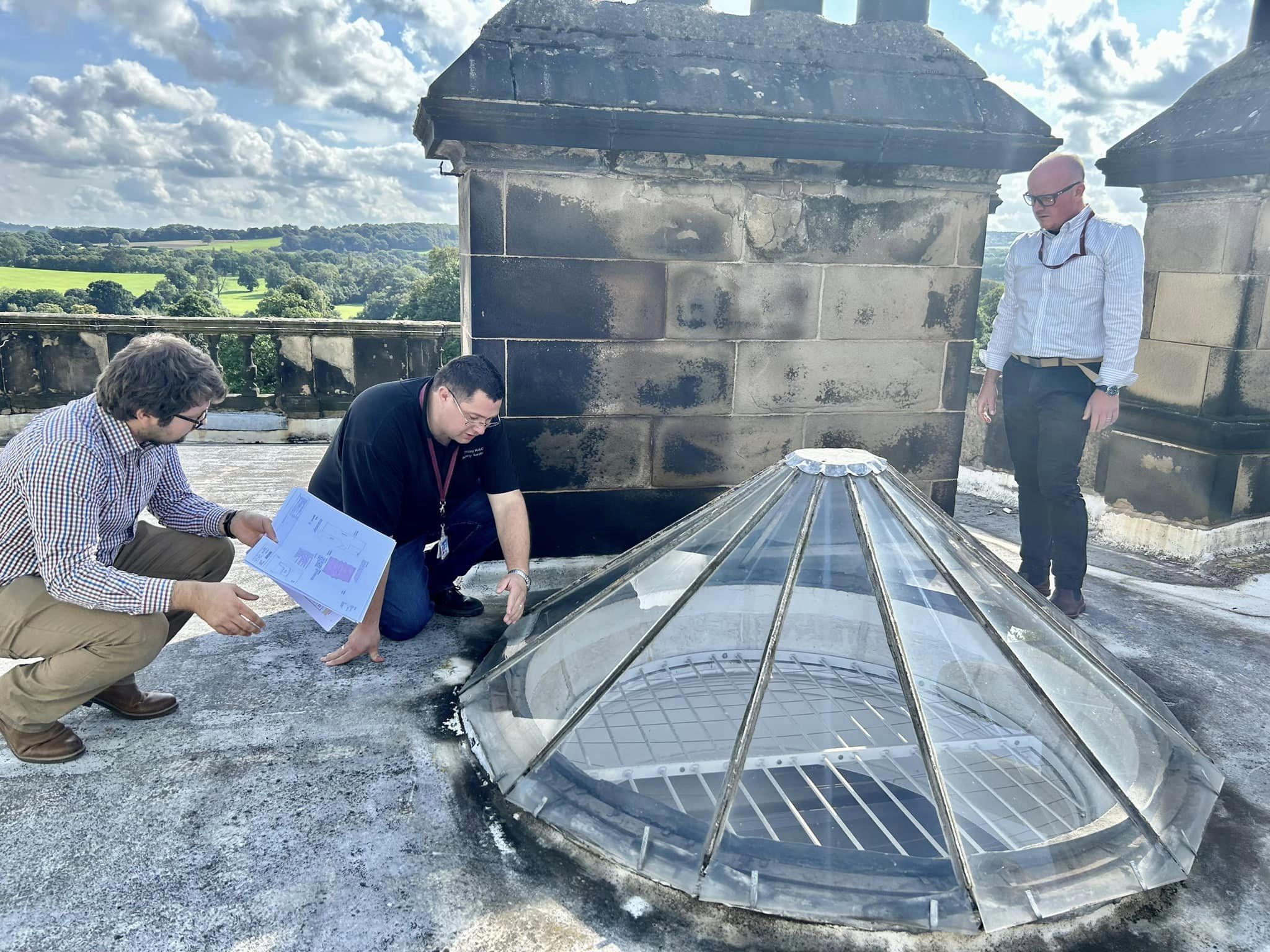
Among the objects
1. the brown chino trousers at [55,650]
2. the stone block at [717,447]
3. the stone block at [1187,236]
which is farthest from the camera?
the stone block at [1187,236]

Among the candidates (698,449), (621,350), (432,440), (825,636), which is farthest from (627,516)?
(825,636)

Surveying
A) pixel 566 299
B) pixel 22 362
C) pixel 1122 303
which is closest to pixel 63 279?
pixel 22 362

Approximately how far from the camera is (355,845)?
248 centimetres

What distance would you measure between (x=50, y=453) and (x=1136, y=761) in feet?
11.5

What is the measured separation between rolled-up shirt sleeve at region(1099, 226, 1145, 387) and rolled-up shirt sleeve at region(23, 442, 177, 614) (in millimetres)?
4026

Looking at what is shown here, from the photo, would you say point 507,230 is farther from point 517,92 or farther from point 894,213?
point 894,213

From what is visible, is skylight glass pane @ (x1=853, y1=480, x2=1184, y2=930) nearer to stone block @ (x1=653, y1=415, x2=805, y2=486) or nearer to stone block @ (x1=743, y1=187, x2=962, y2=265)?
stone block @ (x1=653, y1=415, x2=805, y2=486)

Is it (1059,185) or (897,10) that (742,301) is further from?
(897,10)

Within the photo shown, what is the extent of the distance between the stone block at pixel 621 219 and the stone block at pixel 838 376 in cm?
56

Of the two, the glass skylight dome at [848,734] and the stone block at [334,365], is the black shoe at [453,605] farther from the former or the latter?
the stone block at [334,365]

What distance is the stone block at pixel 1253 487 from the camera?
5.11m

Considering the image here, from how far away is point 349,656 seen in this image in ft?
11.8

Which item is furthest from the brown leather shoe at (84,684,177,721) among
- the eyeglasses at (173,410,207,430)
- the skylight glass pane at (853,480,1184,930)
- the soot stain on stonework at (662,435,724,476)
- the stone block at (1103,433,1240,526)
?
the stone block at (1103,433,1240,526)

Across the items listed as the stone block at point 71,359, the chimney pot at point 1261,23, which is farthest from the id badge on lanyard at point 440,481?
the stone block at point 71,359
